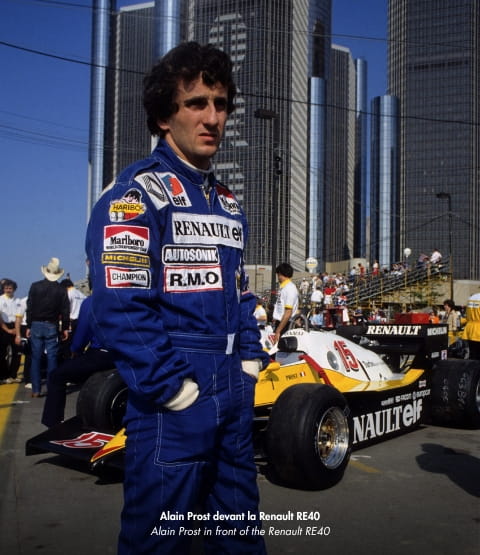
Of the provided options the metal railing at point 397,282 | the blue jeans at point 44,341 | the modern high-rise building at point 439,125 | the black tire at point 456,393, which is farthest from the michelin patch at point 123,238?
the modern high-rise building at point 439,125

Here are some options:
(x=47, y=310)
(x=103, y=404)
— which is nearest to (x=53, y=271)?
(x=47, y=310)

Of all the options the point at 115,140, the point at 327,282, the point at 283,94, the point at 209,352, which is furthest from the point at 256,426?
the point at 115,140

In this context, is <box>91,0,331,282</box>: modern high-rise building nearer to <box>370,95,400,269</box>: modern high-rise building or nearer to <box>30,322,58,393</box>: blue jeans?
<box>370,95,400,269</box>: modern high-rise building

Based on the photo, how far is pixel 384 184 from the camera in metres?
165

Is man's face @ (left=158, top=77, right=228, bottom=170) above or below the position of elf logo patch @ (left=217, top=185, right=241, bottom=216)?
above

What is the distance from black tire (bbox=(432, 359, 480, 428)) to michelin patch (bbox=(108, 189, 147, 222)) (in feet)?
17.5

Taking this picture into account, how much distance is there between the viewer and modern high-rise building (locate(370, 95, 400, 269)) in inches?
6152

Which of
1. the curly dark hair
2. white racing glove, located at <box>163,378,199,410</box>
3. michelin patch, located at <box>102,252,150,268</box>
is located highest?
the curly dark hair

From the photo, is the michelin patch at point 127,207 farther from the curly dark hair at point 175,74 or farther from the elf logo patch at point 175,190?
the curly dark hair at point 175,74

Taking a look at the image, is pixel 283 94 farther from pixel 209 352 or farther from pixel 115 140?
pixel 209 352

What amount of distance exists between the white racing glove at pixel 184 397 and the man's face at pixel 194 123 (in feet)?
2.56

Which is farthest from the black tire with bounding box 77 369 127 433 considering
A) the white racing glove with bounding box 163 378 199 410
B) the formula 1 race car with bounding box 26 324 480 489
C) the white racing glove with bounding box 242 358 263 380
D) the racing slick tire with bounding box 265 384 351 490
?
the white racing glove with bounding box 163 378 199 410

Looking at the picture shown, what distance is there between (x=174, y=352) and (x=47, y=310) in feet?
23.5

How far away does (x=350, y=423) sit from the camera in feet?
15.9
